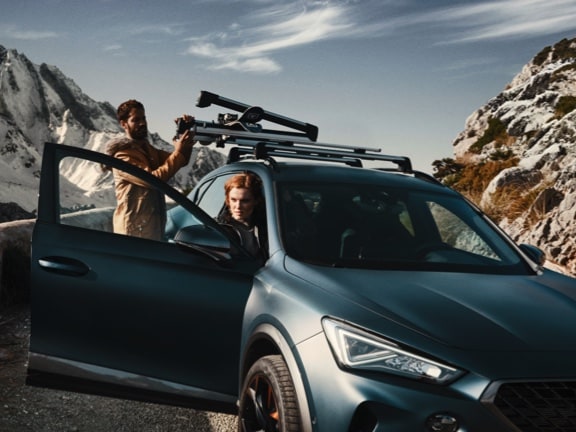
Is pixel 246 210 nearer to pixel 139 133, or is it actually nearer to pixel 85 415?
pixel 139 133

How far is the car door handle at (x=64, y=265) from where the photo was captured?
3586mm

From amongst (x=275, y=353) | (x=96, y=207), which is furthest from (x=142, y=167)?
(x=275, y=353)

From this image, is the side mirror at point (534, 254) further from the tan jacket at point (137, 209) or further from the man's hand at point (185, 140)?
the man's hand at point (185, 140)

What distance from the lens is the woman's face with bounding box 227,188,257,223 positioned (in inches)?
161

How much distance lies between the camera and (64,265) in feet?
11.8

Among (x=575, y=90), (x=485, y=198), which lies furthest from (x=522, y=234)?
(x=575, y=90)

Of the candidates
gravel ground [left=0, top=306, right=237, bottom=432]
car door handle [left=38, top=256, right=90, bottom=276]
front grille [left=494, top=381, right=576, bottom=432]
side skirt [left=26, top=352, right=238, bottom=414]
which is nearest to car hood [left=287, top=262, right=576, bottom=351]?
front grille [left=494, top=381, right=576, bottom=432]

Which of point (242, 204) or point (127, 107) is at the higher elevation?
point (127, 107)

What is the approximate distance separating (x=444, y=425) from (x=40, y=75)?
68357 millimetres

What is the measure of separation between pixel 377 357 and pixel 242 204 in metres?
1.70

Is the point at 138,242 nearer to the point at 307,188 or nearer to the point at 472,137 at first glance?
the point at 307,188

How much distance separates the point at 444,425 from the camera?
245cm

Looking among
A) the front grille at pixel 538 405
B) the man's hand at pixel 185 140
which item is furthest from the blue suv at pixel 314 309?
the man's hand at pixel 185 140

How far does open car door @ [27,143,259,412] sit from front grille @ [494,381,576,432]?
1.35 metres
